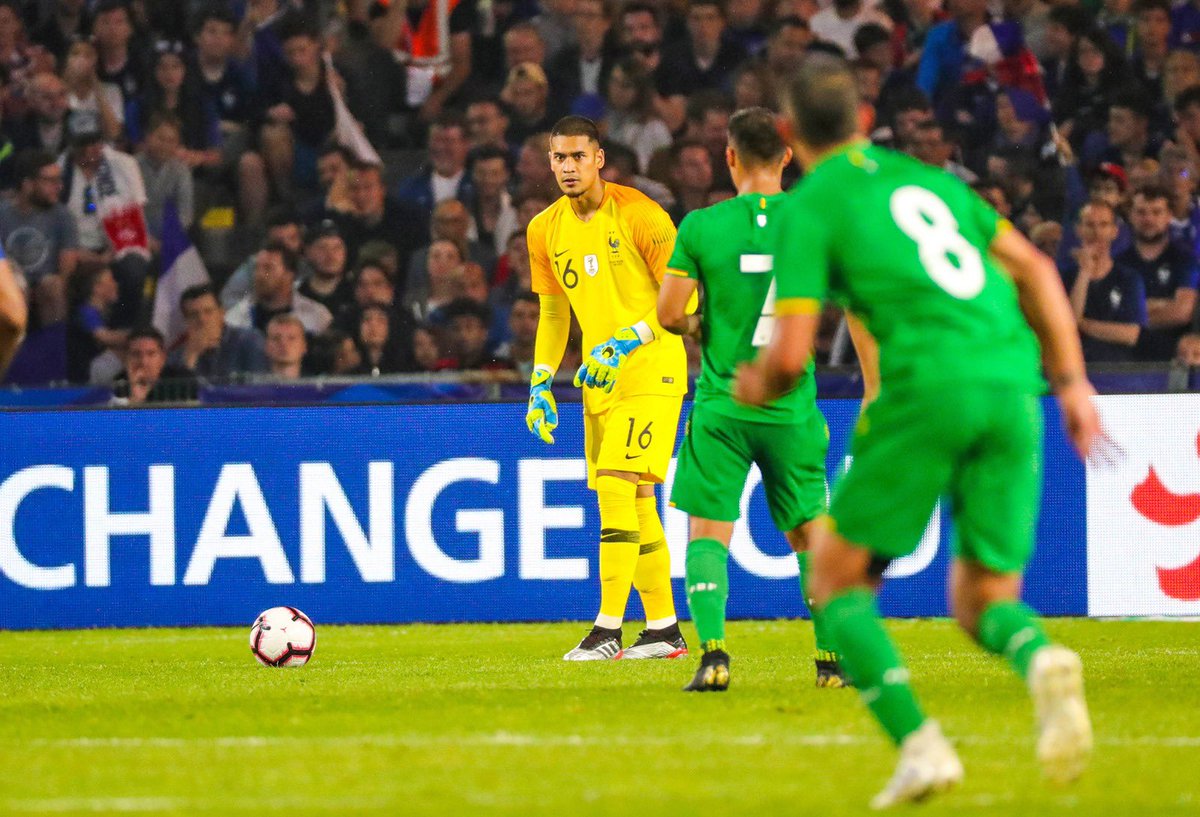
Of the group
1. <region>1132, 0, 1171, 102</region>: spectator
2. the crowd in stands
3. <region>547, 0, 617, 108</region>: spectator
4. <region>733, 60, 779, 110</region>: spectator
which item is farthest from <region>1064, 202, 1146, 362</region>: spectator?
<region>547, 0, 617, 108</region>: spectator

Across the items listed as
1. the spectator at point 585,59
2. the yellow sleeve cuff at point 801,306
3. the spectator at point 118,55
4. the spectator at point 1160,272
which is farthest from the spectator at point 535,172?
the yellow sleeve cuff at point 801,306

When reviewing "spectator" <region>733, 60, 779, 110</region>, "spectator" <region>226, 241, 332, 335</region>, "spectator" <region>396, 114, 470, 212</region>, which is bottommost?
"spectator" <region>226, 241, 332, 335</region>

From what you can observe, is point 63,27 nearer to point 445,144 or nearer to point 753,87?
point 445,144

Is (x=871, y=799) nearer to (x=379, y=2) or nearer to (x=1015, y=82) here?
(x=1015, y=82)

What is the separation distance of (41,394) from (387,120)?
475 cm

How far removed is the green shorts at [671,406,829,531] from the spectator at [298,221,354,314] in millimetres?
7101

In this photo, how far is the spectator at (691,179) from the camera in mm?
14242

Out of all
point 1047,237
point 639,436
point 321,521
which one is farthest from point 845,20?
point 639,436

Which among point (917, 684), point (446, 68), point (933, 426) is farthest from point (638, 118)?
point (933, 426)

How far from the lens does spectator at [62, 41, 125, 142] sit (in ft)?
51.3

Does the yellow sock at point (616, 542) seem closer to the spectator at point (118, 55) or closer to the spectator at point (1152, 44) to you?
the spectator at point (1152, 44)

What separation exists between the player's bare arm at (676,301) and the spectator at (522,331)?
5.78 meters

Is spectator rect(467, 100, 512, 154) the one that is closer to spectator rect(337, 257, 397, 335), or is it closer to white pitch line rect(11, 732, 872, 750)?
spectator rect(337, 257, 397, 335)

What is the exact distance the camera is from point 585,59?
15.6m
